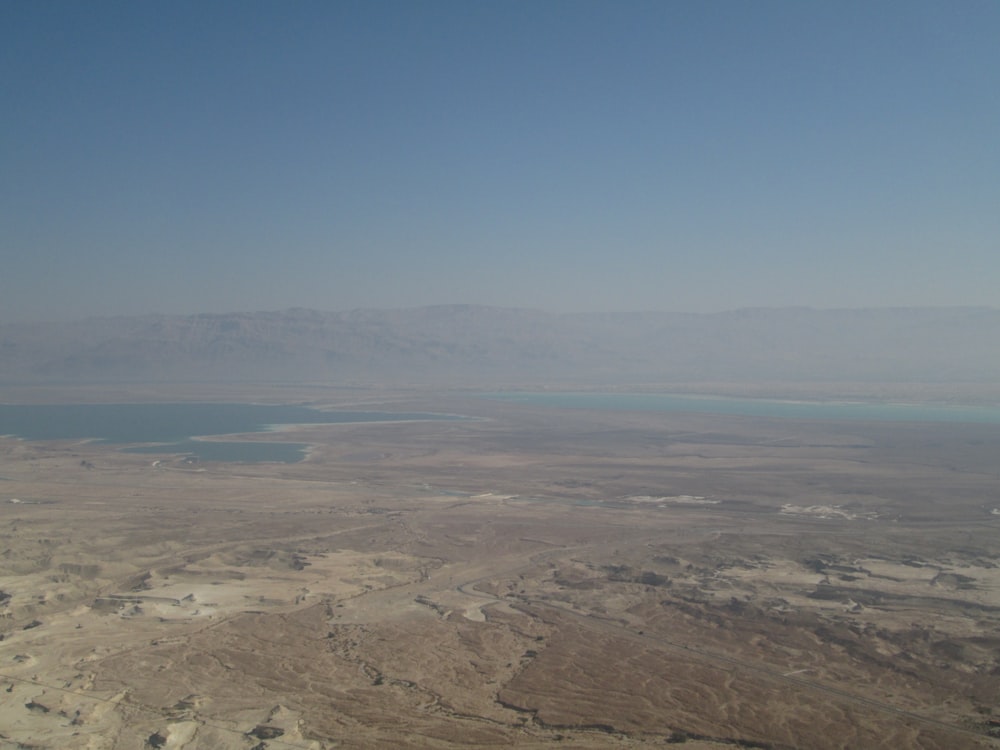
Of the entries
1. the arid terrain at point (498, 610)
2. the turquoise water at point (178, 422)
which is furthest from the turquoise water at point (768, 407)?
the arid terrain at point (498, 610)

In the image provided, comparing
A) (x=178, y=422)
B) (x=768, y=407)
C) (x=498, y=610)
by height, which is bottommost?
(x=498, y=610)

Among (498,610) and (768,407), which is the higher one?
(768,407)

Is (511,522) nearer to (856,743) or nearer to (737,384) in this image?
(856,743)

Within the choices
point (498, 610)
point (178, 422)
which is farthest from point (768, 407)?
point (498, 610)

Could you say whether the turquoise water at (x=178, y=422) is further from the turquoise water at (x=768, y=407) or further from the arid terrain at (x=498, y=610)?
the turquoise water at (x=768, y=407)

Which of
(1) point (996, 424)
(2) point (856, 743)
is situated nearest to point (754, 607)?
(2) point (856, 743)

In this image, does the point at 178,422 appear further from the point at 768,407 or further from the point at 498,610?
the point at 498,610

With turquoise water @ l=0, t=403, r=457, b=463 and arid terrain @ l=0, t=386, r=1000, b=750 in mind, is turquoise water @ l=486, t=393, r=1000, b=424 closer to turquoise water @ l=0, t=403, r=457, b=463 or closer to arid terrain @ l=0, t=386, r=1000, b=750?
turquoise water @ l=0, t=403, r=457, b=463
